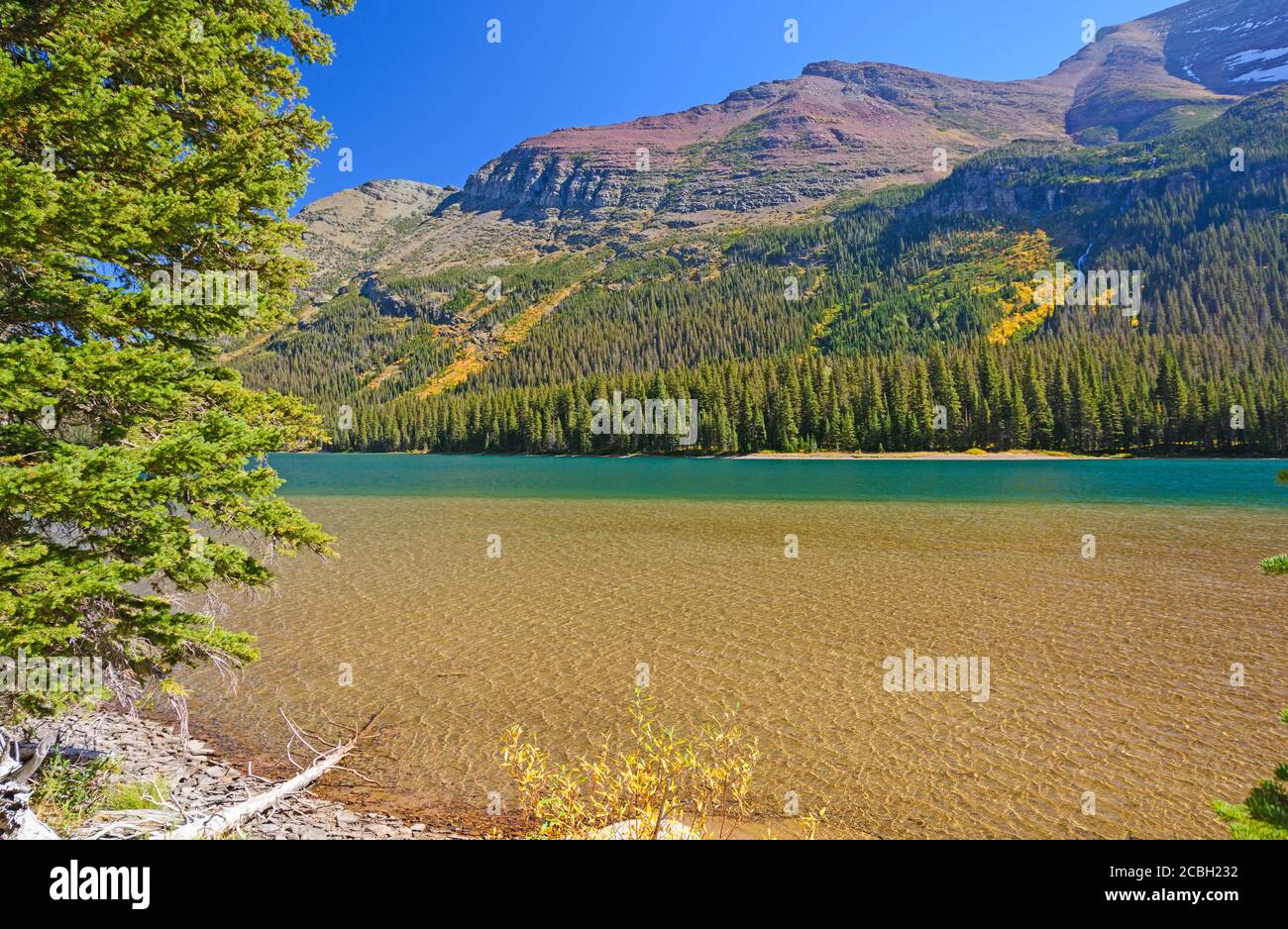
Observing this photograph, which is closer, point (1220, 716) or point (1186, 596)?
point (1220, 716)

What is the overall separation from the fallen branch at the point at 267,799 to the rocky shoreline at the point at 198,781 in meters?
0.13

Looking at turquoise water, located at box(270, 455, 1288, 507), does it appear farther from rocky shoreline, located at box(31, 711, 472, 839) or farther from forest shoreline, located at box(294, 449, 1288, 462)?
rocky shoreline, located at box(31, 711, 472, 839)

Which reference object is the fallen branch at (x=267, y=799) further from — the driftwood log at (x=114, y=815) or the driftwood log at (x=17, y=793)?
the driftwood log at (x=17, y=793)

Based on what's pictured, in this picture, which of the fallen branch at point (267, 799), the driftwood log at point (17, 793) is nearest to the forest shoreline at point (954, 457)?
the fallen branch at point (267, 799)

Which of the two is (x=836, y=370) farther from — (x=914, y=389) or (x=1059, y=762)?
(x=1059, y=762)

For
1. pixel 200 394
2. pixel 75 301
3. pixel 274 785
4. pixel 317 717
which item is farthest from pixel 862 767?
pixel 75 301

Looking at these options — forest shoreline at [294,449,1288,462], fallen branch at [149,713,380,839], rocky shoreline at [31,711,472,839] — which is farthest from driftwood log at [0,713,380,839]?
forest shoreline at [294,449,1288,462]

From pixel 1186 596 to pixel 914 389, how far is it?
106188 millimetres

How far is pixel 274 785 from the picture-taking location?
8820 millimetres

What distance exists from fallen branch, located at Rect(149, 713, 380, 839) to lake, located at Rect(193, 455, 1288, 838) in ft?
2.00

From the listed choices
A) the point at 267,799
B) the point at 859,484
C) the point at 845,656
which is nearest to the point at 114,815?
the point at 267,799

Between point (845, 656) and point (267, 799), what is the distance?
11.8 m

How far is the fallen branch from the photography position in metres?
6.54

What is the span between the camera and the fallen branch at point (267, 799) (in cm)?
654
